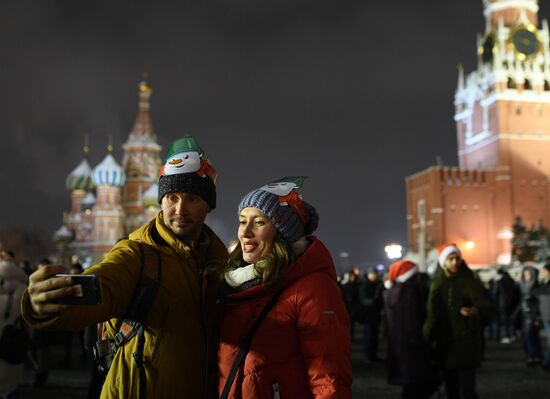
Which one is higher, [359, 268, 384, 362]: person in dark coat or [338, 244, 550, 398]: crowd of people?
[338, 244, 550, 398]: crowd of people

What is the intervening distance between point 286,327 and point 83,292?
2.63 feet

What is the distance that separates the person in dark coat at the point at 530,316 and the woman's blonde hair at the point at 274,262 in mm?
7345

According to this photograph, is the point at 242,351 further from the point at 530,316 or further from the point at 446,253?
the point at 530,316

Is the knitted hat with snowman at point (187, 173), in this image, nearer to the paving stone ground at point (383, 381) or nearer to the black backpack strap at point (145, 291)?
the black backpack strap at point (145, 291)

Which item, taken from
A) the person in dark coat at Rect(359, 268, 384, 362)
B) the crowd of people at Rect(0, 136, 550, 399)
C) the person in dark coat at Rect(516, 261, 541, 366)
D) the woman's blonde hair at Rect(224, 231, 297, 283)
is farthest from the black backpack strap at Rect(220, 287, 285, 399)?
the person in dark coat at Rect(359, 268, 384, 362)

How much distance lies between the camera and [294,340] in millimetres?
2385

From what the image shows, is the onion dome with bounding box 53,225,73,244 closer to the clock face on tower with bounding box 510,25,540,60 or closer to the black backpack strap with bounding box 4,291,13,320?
the clock face on tower with bounding box 510,25,540,60

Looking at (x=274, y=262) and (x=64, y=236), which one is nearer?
(x=274, y=262)

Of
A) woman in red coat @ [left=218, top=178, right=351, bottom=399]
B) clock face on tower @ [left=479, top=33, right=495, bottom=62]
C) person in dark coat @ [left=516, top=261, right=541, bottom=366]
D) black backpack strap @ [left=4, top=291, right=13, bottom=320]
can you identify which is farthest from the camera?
clock face on tower @ [left=479, top=33, right=495, bottom=62]

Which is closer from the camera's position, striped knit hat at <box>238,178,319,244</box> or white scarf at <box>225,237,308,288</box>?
white scarf at <box>225,237,308,288</box>

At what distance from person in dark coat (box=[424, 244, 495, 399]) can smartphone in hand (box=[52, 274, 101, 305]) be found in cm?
380

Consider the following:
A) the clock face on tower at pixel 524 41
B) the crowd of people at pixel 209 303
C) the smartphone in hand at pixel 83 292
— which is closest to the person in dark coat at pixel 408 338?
the crowd of people at pixel 209 303

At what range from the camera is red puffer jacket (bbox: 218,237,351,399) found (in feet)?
7.57

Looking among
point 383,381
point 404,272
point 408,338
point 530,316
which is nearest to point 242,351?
point 408,338
